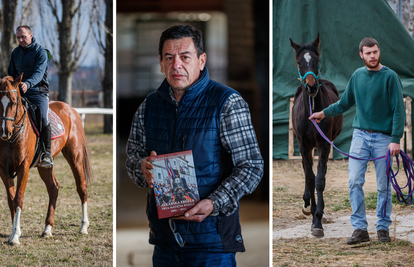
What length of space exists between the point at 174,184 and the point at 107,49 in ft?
5.61

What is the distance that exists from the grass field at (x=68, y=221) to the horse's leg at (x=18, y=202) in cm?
3

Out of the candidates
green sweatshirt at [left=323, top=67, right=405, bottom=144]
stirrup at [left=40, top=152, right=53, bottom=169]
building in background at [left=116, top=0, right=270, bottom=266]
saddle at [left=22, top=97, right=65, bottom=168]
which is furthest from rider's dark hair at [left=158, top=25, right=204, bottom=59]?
building in background at [left=116, top=0, right=270, bottom=266]

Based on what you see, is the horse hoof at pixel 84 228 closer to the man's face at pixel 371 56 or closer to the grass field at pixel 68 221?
the grass field at pixel 68 221

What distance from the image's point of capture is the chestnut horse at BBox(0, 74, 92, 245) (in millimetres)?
2656

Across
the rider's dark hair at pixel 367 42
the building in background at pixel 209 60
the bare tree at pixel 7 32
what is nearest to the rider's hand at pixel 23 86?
the bare tree at pixel 7 32

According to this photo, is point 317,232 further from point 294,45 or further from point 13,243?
point 13,243

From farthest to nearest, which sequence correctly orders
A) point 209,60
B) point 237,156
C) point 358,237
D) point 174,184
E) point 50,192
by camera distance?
point 209,60
point 50,192
point 358,237
point 174,184
point 237,156

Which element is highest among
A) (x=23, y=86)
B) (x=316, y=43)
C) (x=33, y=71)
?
(x=316, y=43)

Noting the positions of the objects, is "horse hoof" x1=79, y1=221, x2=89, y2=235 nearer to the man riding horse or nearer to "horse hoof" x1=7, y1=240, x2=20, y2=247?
"horse hoof" x1=7, y1=240, x2=20, y2=247

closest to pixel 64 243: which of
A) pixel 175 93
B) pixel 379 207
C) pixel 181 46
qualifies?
pixel 175 93

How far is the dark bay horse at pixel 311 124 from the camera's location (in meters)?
2.75

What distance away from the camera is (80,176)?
120 inches

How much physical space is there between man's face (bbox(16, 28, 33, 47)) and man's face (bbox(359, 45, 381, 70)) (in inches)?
91.9

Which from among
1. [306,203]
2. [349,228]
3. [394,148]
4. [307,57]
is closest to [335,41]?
[307,57]
